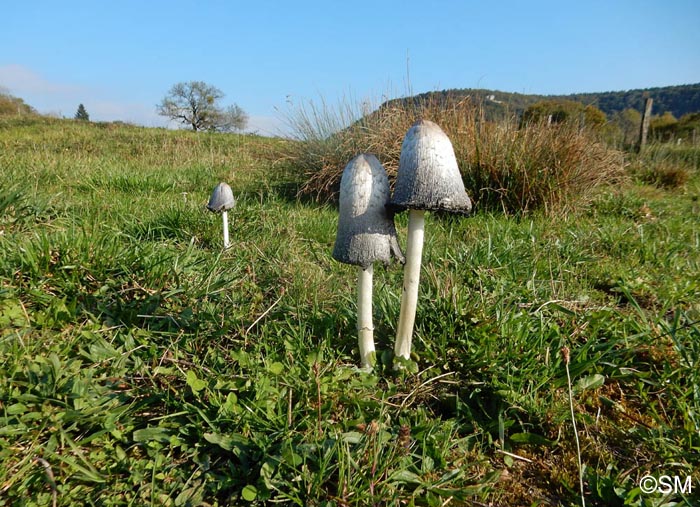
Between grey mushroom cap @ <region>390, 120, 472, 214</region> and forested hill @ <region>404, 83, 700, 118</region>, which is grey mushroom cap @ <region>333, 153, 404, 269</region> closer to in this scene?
grey mushroom cap @ <region>390, 120, 472, 214</region>

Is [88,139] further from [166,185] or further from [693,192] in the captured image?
[693,192]

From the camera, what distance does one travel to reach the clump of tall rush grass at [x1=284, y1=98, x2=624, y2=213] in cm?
412

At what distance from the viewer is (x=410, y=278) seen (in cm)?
146

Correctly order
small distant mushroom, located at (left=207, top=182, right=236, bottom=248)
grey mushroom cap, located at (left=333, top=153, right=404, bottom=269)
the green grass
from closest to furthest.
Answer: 1. the green grass
2. grey mushroom cap, located at (left=333, top=153, right=404, bottom=269)
3. small distant mushroom, located at (left=207, top=182, right=236, bottom=248)

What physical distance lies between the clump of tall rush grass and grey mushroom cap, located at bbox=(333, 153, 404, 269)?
114 inches

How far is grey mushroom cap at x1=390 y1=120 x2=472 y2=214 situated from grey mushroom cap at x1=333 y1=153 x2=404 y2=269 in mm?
89

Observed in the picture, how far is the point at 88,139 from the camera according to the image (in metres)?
9.87

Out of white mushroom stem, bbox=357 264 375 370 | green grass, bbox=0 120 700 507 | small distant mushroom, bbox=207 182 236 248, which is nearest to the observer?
green grass, bbox=0 120 700 507

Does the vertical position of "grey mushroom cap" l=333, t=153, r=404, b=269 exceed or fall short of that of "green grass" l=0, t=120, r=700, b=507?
it exceeds it

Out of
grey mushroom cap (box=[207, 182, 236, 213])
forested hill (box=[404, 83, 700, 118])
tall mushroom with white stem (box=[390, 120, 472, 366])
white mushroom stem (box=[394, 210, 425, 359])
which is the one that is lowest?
white mushroom stem (box=[394, 210, 425, 359])

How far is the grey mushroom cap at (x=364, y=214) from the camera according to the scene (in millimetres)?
1338

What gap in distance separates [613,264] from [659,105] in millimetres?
58411

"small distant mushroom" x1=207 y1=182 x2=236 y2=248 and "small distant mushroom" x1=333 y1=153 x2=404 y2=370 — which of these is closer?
"small distant mushroom" x1=333 y1=153 x2=404 y2=370

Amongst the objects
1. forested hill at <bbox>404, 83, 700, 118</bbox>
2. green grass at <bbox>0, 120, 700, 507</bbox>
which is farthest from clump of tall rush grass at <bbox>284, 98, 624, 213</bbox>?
forested hill at <bbox>404, 83, 700, 118</bbox>
